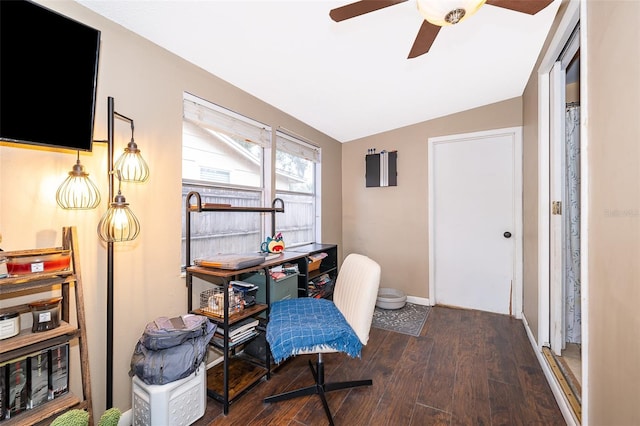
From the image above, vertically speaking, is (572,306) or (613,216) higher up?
(613,216)

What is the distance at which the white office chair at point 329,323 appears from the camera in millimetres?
1514

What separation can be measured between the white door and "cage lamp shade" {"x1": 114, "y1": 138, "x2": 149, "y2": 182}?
3007 millimetres

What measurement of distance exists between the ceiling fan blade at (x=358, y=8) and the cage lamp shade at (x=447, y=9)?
18cm

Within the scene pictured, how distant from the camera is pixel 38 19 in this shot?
1.12 m

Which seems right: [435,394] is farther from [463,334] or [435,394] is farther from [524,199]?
[524,199]

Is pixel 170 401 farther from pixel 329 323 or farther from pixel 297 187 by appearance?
pixel 297 187

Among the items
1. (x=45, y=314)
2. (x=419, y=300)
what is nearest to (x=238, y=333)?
(x=45, y=314)

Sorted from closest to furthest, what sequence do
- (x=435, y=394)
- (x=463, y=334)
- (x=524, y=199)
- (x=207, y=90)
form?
(x=435, y=394), (x=207, y=90), (x=463, y=334), (x=524, y=199)

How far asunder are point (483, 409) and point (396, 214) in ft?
7.60

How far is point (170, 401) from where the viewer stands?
142 cm

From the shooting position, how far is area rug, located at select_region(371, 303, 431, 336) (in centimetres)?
283

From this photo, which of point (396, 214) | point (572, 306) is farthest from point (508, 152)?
point (572, 306)

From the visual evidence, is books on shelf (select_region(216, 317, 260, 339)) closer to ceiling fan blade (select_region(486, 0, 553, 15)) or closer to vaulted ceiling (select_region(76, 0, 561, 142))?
vaulted ceiling (select_region(76, 0, 561, 142))

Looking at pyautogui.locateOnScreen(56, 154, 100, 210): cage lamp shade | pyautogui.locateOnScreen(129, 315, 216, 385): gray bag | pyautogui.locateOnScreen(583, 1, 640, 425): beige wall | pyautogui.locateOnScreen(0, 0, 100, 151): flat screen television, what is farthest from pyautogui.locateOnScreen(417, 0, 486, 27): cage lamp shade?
pyautogui.locateOnScreen(129, 315, 216, 385): gray bag
